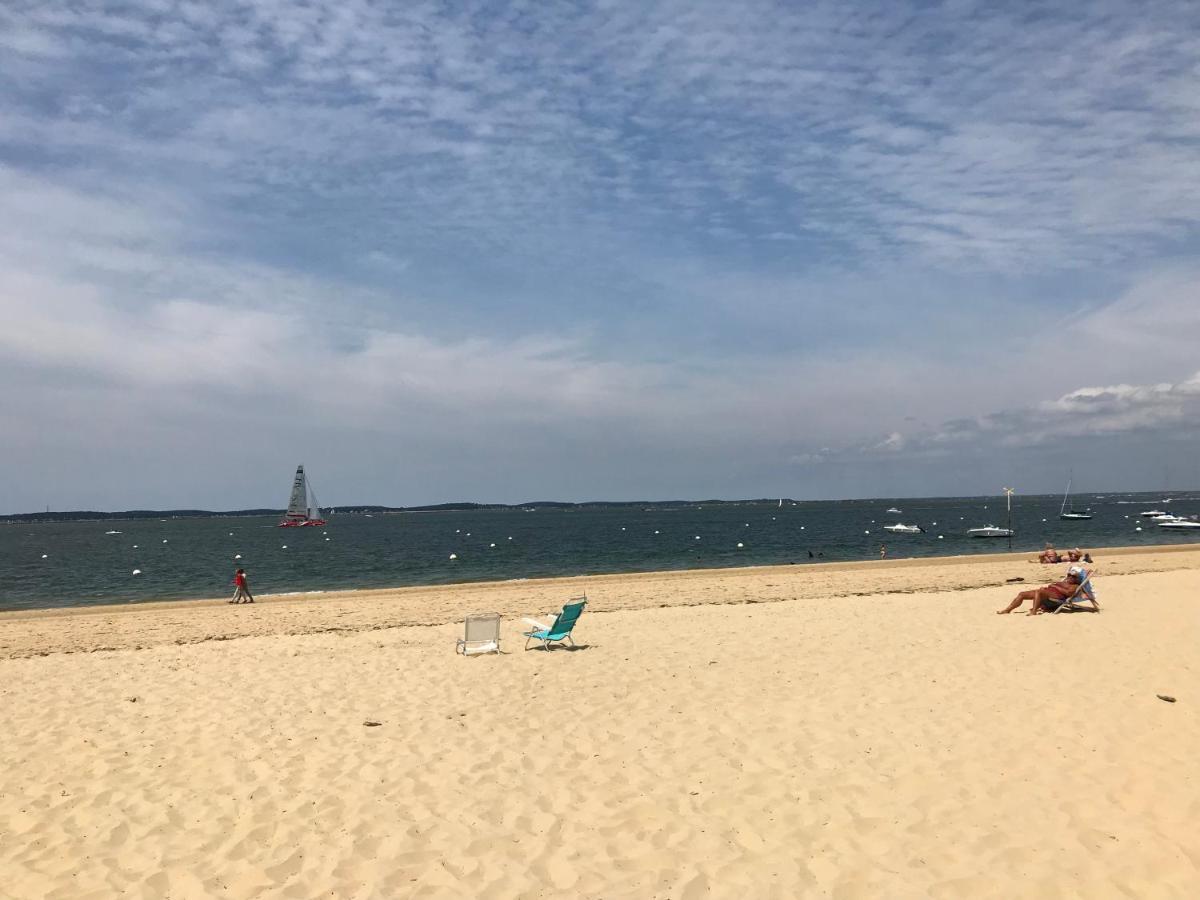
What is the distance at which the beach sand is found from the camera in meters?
5.80

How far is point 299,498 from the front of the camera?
129m

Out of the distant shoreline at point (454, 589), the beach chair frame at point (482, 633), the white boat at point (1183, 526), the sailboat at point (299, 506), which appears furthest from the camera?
the sailboat at point (299, 506)

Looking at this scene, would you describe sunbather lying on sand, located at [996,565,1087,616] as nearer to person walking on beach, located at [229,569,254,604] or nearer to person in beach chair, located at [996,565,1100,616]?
person in beach chair, located at [996,565,1100,616]

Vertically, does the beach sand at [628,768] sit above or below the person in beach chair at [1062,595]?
below

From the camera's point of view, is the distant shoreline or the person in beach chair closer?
the person in beach chair

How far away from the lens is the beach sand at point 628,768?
5.80m

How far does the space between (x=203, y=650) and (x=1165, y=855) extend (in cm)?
1597

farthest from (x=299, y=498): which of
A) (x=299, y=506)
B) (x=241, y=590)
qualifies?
(x=241, y=590)

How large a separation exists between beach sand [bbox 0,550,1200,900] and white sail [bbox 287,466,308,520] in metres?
120

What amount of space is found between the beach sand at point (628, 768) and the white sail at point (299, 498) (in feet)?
394

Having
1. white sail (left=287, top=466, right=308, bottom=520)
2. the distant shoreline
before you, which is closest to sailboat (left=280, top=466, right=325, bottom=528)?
white sail (left=287, top=466, right=308, bottom=520)

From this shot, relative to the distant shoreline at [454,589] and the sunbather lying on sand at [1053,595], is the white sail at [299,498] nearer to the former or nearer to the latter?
the distant shoreline at [454,589]

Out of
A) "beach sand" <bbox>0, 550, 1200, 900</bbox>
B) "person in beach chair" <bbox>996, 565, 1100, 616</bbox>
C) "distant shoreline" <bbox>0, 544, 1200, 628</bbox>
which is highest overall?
"person in beach chair" <bbox>996, 565, 1100, 616</bbox>

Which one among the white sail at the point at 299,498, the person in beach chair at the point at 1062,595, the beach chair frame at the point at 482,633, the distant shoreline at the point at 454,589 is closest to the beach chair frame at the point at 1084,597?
the person in beach chair at the point at 1062,595
